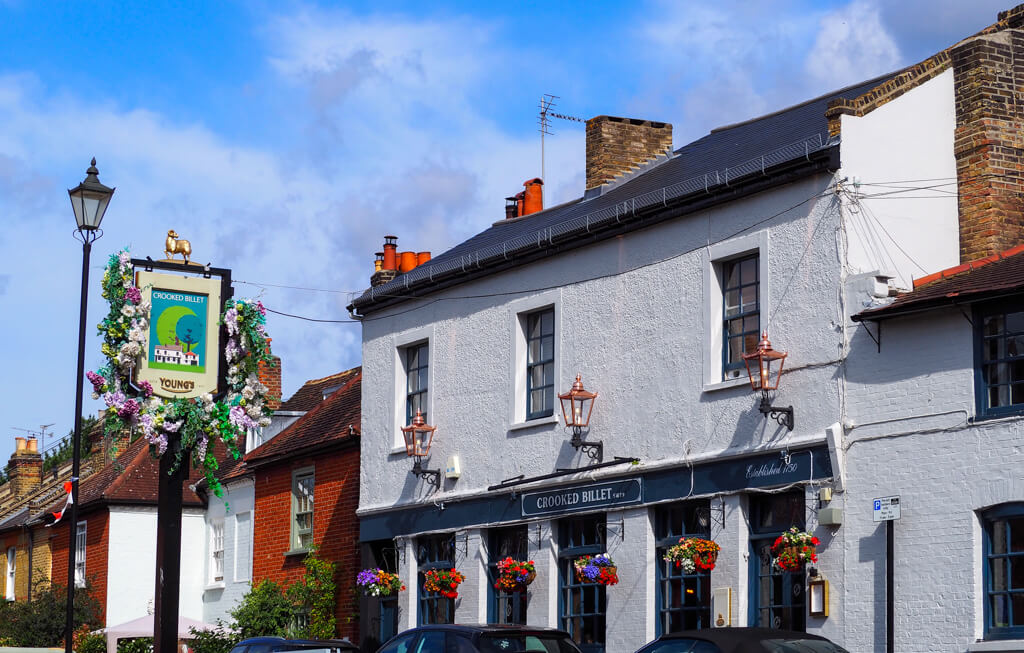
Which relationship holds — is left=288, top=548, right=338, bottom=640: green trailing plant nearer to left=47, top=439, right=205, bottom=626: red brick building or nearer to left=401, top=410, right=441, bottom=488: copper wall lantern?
left=401, top=410, right=441, bottom=488: copper wall lantern

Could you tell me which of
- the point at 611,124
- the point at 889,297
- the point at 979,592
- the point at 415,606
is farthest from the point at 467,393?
the point at 979,592

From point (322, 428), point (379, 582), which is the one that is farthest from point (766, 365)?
point (322, 428)

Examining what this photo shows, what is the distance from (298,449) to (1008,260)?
1529 cm

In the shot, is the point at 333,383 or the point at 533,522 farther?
the point at 333,383

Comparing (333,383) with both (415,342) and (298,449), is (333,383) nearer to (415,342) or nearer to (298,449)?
(298,449)

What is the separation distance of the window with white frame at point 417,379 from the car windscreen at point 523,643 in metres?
9.67

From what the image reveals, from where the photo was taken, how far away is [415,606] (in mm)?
23672

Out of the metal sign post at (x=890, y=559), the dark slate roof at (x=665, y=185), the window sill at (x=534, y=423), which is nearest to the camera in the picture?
the metal sign post at (x=890, y=559)

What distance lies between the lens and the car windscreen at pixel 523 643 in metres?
14.6

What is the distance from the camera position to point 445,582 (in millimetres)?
22375

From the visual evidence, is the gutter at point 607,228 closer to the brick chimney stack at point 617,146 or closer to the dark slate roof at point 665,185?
the dark slate roof at point 665,185

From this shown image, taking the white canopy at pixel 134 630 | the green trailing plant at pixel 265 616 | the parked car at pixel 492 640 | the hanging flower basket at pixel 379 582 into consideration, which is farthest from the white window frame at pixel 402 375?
the parked car at pixel 492 640

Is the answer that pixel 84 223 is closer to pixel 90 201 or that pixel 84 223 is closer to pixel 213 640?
pixel 90 201

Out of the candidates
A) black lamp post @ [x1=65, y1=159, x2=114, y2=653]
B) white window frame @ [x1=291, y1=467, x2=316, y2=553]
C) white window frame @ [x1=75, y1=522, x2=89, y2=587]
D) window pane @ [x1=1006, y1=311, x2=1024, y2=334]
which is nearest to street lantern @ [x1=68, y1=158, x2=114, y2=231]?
black lamp post @ [x1=65, y1=159, x2=114, y2=653]
